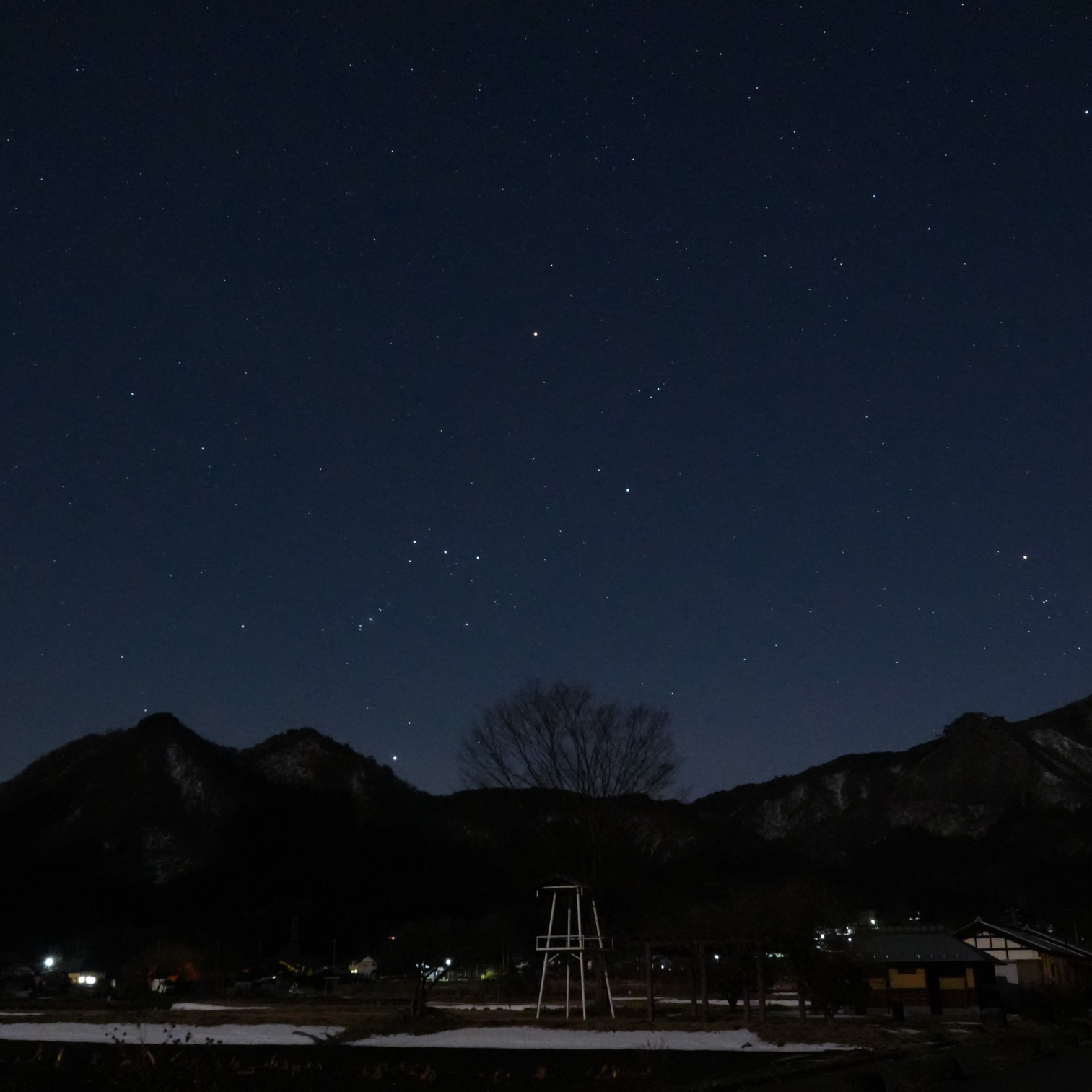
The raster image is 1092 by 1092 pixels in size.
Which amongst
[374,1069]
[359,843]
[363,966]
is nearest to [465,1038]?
[374,1069]

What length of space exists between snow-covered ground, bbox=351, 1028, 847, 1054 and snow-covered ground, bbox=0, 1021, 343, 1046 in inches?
74.2

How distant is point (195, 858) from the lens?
15512 centimetres

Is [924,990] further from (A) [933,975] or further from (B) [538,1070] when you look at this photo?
(B) [538,1070]

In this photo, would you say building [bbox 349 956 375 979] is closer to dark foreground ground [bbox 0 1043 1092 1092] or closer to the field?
the field

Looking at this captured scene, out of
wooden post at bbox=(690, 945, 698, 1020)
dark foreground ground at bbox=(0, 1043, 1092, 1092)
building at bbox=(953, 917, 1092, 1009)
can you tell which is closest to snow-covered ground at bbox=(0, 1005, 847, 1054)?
dark foreground ground at bbox=(0, 1043, 1092, 1092)

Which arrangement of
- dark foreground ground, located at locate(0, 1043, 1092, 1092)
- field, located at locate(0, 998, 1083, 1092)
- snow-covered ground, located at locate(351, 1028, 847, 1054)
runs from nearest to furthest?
dark foreground ground, located at locate(0, 1043, 1092, 1092) → field, located at locate(0, 998, 1083, 1092) → snow-covered ground, located at locate(351, 1028, 847, 1054)

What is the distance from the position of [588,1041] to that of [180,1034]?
37.8 feet

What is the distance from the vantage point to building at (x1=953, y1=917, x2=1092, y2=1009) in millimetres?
56938

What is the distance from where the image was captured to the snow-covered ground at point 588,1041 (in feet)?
83.4

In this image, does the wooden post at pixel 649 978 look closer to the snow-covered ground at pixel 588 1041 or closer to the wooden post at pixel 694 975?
the wooden post at pixel 694 975

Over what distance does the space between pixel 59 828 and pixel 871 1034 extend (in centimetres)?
15201

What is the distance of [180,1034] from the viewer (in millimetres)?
31828

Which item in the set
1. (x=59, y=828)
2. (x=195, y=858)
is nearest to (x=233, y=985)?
(x=195, y=858)

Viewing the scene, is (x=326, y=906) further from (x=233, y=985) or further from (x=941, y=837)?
(x=941, y=837)
